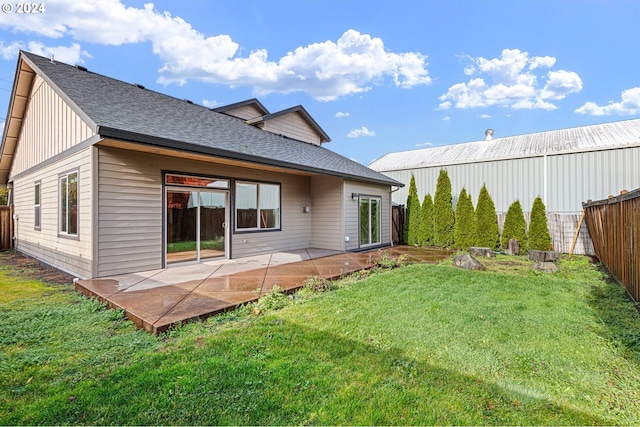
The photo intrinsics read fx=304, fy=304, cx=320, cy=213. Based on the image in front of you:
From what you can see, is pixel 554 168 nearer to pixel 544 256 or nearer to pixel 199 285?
pixel 544 256

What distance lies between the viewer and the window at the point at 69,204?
20.2 ft

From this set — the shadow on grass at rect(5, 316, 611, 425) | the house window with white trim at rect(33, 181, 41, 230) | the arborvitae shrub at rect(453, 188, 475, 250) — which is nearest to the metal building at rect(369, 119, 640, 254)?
the arborvitae shrub at rect(453, 188, 475, 250)

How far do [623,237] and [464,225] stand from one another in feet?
21.8

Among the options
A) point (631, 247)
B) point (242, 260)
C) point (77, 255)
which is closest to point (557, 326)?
point (631, 247)

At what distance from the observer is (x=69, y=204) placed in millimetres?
6469

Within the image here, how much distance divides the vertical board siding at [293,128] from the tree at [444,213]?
570 cm

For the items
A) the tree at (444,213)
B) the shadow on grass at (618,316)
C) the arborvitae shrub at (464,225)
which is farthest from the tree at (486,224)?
the shadow on grass at (618,316)

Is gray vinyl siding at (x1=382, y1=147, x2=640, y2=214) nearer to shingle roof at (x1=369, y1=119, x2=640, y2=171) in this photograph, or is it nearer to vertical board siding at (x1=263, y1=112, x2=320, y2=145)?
shingle roof at (x1=369, y1=119, x2=640, y2=171)

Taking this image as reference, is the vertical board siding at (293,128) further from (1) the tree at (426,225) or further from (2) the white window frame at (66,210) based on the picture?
(2) the white window frame at (66,210)

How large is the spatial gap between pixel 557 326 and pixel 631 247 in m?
2.07

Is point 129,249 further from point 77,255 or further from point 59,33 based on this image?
point 59,33

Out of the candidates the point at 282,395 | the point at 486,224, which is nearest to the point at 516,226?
the point at 486,224

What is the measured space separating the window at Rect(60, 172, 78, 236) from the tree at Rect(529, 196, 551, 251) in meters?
12.8

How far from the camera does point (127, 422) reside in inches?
75.1
